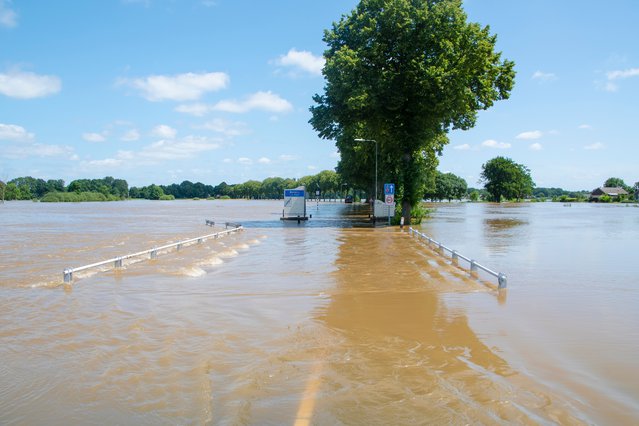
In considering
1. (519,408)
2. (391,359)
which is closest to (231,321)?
(391,359)

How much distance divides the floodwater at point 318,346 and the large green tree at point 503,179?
506 ft

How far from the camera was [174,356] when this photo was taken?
6621mm

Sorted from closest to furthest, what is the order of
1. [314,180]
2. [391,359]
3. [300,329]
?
1. [391,359]
2. [300,329]
3. [314,180]

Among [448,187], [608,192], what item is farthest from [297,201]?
[608,192]

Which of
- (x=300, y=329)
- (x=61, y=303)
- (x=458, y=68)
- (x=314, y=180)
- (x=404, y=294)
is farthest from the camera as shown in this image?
(x=314, y=180)

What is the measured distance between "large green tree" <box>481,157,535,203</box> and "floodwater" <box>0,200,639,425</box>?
506ft

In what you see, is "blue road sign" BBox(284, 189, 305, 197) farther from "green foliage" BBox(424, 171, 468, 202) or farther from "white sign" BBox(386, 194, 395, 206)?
"green foliage" BBox(424, 171, 468, 202)

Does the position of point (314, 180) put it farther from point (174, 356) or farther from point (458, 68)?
point (174, 356)

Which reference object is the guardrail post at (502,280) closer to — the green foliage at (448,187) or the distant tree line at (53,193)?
the green foliage at (448,187)

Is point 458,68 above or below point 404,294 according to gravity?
above

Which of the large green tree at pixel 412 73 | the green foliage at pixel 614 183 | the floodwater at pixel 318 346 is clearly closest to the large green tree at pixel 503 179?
the green foliage at pixel 614 183

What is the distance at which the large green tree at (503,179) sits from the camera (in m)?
159

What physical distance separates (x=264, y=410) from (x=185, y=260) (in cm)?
1278

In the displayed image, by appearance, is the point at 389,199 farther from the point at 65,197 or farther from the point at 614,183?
the point at 614,183
